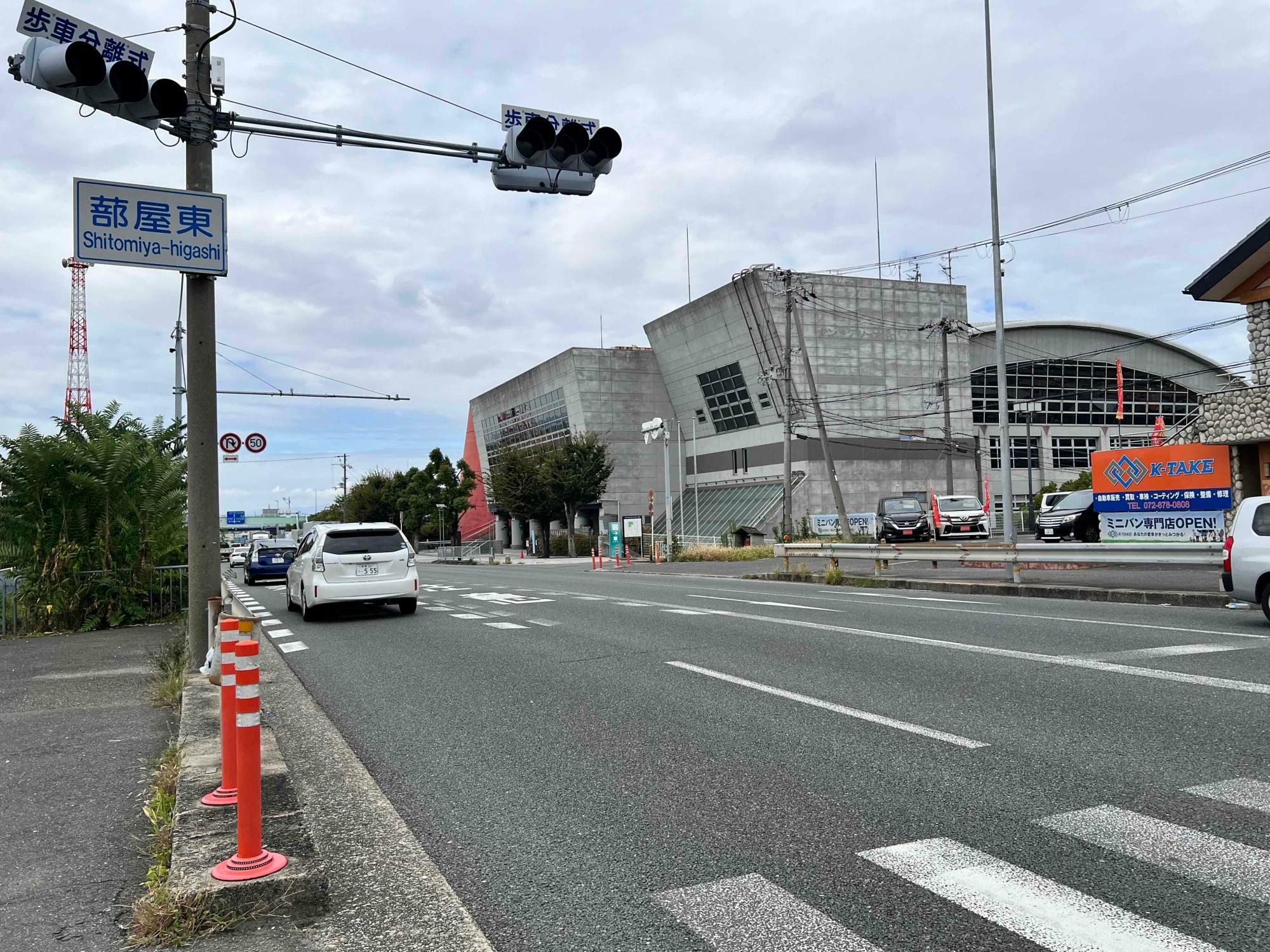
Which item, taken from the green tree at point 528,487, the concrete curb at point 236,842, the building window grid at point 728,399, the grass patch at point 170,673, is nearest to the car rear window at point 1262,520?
the concrete curb at point 236,842

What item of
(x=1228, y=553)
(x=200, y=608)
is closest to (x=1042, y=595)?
(x=1228, y=553)

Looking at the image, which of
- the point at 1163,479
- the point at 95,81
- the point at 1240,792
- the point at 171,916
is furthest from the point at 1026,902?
the point at 1163,479

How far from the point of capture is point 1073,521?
30.3 meters

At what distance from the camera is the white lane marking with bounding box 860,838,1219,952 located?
127 inches

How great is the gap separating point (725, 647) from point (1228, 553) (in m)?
6.57

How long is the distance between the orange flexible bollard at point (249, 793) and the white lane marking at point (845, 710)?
4.03 meters

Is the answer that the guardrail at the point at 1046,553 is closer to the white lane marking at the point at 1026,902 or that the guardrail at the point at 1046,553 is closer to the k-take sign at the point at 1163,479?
the k-take sign at the point at 1163,479

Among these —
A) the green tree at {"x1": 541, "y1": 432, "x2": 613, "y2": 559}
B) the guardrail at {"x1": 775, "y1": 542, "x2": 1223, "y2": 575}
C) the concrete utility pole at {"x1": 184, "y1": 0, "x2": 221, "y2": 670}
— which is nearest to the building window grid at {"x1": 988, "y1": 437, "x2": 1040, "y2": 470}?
the green tree at {"x1": 541, "y1": 432, "x2": 613, "y2": 559}

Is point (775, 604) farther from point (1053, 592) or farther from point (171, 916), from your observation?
point (171, 916)

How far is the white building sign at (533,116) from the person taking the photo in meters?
10.1

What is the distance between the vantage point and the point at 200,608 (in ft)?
30.5

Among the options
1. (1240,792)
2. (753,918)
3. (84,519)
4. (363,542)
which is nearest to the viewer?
(753,918)

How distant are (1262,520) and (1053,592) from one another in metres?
6.25

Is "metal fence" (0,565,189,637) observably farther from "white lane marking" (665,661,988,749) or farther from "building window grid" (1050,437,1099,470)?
"building window grid" (1050,437,1099,470)
